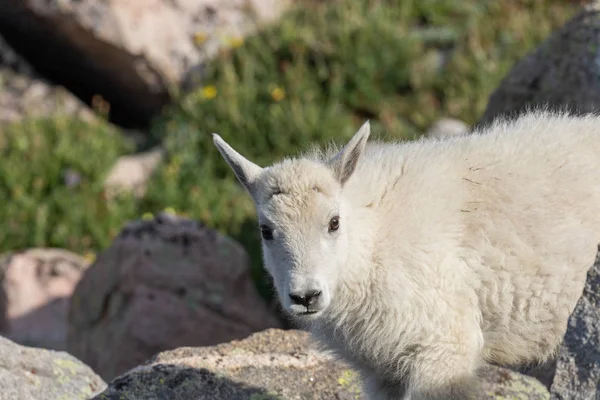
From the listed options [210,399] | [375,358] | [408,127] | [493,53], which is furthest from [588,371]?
[493,53]

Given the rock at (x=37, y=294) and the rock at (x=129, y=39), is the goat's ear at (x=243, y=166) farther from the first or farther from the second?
the rock at (x=129, y=39)

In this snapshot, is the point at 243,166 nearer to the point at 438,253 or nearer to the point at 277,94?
the point at 438,253

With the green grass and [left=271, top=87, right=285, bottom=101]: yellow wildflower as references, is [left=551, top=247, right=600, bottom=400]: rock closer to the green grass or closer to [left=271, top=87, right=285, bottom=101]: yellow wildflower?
the green grass

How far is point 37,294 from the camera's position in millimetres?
11789

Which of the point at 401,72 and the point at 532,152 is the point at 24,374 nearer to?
the point at 532,152

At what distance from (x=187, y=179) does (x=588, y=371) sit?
Result: 9520 millimetres

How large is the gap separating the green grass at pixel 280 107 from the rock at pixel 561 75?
13.6 feet

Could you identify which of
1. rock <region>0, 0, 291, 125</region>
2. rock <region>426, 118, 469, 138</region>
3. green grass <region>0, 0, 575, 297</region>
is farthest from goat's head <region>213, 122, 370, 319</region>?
rock <region>0, 0, 291, 125</region>

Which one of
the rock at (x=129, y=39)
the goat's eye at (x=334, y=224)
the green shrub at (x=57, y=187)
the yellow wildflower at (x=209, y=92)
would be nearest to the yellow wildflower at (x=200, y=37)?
the rock at (x=129, y=39)

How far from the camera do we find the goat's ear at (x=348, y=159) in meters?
5.62

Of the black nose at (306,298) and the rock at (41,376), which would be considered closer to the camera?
the black nose at (306,298)

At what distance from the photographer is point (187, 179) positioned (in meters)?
13.6

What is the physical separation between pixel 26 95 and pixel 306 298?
34.7ft

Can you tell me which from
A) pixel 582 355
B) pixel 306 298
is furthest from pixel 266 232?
pixel 582 355
